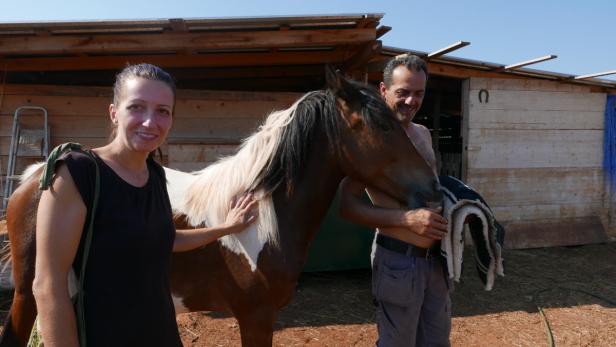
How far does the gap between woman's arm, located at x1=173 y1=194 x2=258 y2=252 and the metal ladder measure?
13.1ft

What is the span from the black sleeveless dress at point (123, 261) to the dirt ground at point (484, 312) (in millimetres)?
2621

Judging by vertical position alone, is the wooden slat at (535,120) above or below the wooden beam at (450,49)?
below

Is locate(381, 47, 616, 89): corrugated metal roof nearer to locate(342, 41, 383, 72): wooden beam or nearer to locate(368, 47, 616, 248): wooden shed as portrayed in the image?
locate(368, 47, 616, 248): wooden shed

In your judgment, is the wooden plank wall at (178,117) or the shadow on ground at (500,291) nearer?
the shadow on ground at (500,291)

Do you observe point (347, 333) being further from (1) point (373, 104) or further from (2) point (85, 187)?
(2) point (85, 187)

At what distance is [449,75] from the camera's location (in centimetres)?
624

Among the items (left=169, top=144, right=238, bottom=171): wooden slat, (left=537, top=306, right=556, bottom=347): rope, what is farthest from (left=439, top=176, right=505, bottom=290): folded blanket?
(left=169, top=144, right=238, bottom=171): wooden slat

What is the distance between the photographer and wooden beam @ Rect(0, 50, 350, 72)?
4.87 meters

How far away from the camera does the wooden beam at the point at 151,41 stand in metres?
4.09

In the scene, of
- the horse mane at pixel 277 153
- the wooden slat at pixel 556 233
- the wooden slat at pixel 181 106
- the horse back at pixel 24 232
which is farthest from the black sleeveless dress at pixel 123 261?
A: the wooden slat at pixel 556 233

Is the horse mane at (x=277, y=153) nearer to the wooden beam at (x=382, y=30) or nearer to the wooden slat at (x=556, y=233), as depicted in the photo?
the wooden beam at (x=382, y=30)

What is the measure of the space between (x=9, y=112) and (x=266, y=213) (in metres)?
4.65

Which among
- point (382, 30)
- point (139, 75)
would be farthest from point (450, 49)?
point (139, 75)

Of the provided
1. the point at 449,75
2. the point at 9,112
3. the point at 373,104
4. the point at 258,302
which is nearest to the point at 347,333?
the point at 258,302
